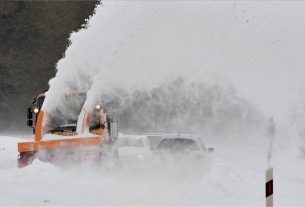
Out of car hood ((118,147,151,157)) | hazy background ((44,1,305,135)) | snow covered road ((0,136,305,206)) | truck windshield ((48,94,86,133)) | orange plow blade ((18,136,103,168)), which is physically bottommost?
snow covered road ((0,136,305,206))

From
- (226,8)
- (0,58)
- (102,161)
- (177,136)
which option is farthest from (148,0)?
(0,58)

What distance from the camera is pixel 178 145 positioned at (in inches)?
659

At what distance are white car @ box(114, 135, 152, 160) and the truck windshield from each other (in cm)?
132

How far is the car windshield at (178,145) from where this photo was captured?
16609 millimetres

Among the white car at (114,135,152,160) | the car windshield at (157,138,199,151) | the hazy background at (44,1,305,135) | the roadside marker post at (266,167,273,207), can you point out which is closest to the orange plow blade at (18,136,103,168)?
the hazy background at (44,1,305,135)

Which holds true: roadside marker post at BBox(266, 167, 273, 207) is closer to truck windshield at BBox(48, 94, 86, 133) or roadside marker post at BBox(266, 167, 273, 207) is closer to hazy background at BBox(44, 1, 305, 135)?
truck windshield at BBox(48, 94, 86, 133)

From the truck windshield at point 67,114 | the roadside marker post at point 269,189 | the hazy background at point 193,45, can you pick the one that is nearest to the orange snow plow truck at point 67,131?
the truck windshield at point 67,114

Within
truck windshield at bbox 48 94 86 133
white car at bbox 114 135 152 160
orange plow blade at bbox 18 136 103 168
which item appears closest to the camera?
orange plow blade at bbox 18 136 103 168

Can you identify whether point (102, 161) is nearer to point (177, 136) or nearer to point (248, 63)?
point (177, 136)

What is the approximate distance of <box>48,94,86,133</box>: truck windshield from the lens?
1602cm

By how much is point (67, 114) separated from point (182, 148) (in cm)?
299

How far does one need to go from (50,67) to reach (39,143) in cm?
3733

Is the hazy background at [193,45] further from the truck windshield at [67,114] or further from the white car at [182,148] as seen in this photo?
the white car at [182,148]

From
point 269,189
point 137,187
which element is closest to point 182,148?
point 137,187
